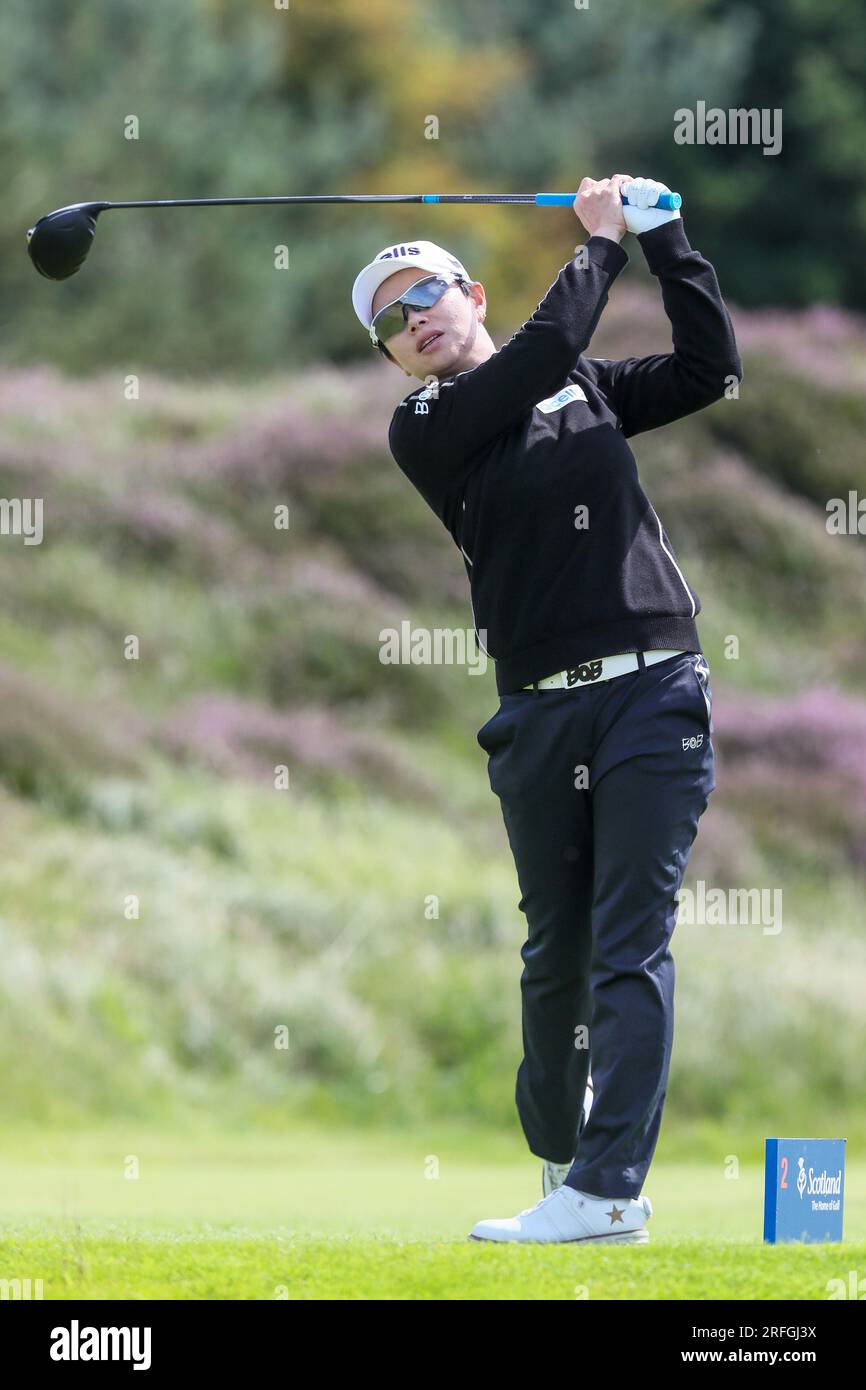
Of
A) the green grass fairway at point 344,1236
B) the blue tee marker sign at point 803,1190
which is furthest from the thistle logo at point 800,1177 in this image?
the green grass fairway at point 344,1236

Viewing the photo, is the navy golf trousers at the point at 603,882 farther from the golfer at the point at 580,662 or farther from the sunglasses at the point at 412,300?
the sunglasses at the point at 412,300

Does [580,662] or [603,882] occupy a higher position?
[580,662]

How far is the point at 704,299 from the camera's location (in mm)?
3859

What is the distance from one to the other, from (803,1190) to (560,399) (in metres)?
1.61

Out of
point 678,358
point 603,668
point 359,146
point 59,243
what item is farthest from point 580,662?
point 359,146

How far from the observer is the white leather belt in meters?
3.69

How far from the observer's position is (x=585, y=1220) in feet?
11.6

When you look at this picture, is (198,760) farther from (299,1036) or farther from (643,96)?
(643,96)

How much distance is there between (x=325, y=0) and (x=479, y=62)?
2.18 metres

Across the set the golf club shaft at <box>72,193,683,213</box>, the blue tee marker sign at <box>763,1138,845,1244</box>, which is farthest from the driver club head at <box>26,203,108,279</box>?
the blue tee marker sign at <box>763,1138,845,1244</box>

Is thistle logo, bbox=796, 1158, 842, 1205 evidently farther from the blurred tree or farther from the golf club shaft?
the blurred tree

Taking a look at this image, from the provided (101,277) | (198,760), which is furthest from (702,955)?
(101,277)

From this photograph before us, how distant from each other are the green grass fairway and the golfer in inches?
10.3

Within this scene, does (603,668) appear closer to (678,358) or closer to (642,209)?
(678,358)
